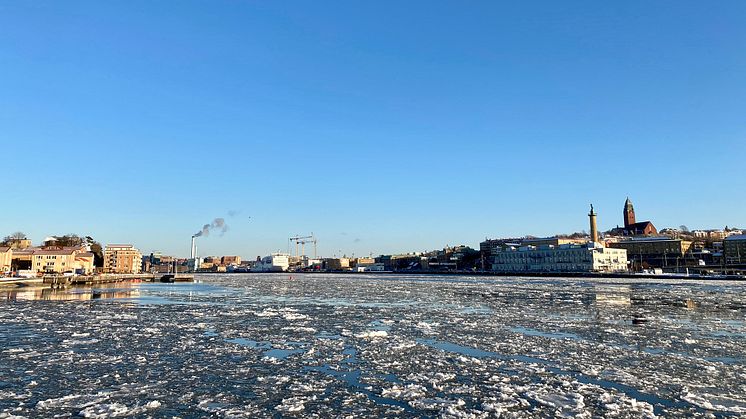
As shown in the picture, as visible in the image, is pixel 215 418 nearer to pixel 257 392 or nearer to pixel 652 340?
pixel 257 392

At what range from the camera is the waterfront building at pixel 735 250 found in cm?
12412

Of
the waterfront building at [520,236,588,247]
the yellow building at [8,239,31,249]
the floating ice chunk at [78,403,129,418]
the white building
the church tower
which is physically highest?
the church tower

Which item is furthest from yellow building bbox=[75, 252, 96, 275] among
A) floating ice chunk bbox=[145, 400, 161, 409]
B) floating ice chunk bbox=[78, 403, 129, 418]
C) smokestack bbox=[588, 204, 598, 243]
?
smokestack bbox=[588, 204, 598, 243]

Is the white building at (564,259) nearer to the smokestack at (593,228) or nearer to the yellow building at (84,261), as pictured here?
the smokestack at (593,228)

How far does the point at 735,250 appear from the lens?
5025 inches

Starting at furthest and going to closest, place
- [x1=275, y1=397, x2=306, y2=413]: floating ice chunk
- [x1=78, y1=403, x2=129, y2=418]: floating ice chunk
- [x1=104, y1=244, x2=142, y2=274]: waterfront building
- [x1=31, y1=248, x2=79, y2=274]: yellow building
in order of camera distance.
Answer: [x1=104, y1=244, x2=142, y2=274]: waterfront building, [x1=31, y1=248, x2=79, y2=274]: yellow building, [x1=275, y1=397, x2=306, y2=413]: floating ice chunk, [x1=78, y1=403, x2=129, y2=418]: floating ice chunk

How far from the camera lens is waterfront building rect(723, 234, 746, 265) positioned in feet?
407

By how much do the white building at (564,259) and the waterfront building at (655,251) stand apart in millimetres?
8463

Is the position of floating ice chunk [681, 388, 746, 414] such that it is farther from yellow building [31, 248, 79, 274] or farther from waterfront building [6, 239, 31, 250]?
waterfront building [6, 239, 31, 250]

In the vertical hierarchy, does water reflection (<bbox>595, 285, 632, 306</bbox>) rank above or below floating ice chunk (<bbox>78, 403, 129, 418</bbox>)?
below

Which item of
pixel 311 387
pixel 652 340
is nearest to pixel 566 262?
pixel 652 340

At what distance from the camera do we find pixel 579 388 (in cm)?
945

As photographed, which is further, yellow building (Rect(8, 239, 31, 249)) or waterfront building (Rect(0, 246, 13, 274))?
yellow building (Rect(8, 239, 31, 249))

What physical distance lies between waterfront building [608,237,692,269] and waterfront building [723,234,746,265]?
10626mm
